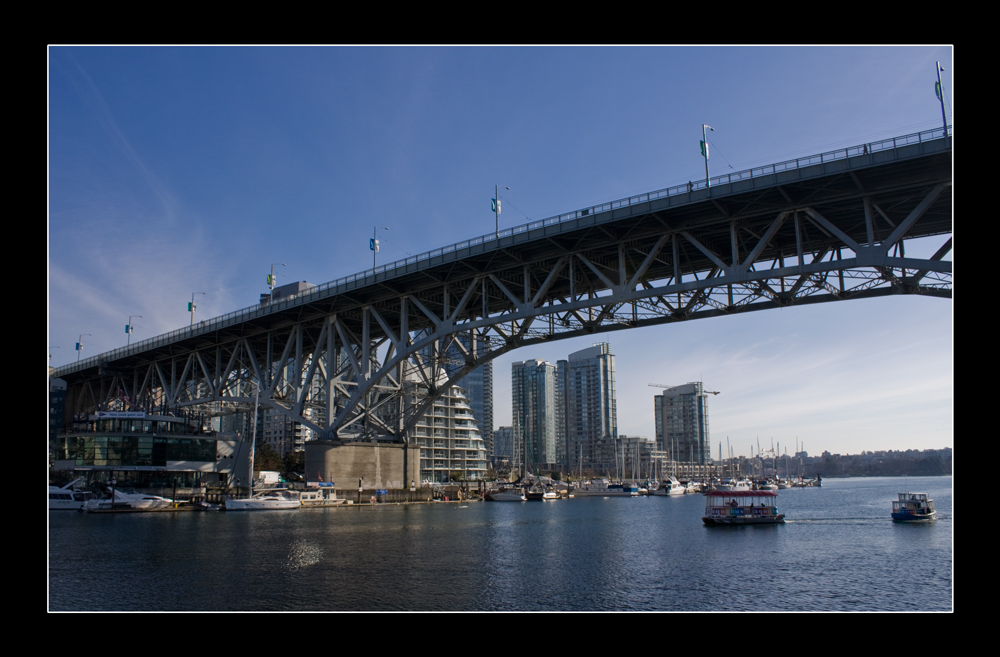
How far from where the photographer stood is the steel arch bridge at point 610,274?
127 feet

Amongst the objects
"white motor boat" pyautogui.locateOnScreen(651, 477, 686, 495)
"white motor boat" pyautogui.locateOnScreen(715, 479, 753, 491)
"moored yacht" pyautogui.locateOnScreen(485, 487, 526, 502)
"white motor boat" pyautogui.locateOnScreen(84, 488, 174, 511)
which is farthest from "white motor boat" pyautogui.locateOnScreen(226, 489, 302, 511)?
"white motor boat" pyautogui.locateOnScreen(651, 477, 686, 495)

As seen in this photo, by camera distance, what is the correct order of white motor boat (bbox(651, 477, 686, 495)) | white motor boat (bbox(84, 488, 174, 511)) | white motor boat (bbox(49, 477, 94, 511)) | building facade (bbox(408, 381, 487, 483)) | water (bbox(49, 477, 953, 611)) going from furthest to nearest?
white motor boat (bbox(651, 477, 686, 495)), building facade (bbox(408, 381, 487, 483)), white motor boat (bbox(49, 477, 94, 511)), white motor boat (bbox(84, 488, 174, 511)), water (bbox(49, 477, 953, 611))

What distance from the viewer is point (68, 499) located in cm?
6694

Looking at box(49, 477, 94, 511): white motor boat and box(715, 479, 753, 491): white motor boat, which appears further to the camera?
box(715, 479, 753, 491): white motor boat

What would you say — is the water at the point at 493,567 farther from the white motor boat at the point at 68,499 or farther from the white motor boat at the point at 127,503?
the white motor boat at the point at 68,499

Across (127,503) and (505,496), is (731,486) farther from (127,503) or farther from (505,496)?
(127,503)

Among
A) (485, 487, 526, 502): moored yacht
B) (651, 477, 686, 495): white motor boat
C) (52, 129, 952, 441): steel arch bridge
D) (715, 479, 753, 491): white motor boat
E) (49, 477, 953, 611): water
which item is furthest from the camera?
(651, 477, 686, 495): white motor boat

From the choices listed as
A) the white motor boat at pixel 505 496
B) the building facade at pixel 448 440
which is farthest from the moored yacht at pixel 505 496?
the building facade at pixel 448 440

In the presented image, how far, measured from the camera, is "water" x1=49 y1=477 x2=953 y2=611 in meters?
23.2

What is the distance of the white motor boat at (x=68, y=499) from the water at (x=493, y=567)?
19297 mm

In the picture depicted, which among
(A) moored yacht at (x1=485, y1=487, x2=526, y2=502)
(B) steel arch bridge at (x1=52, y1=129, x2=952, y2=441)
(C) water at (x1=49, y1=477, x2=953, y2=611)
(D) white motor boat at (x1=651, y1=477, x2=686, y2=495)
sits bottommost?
(D) white motor boat at (x1=651, y1=477, x2=686, y2=495)

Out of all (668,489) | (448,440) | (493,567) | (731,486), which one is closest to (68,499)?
(493,567)

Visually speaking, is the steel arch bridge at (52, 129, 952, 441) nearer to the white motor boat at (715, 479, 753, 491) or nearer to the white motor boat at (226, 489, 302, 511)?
the white motor boat at (226, 489, 302, 511)

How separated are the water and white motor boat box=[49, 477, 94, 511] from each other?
63.3 ft
